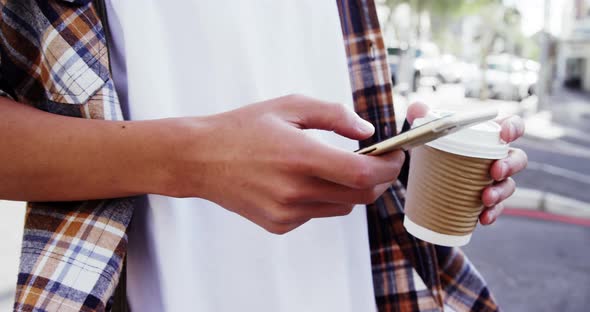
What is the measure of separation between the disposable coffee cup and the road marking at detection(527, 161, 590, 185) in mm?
7872

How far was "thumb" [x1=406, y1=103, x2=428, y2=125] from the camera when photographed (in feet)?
3.55

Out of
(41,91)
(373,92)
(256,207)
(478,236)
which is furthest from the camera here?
(478,236)

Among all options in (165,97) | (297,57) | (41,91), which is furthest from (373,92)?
(41,91)

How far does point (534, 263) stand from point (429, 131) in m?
4.84

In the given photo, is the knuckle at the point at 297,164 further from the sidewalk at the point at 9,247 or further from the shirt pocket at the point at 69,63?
the sidewalk at the point at 9,247

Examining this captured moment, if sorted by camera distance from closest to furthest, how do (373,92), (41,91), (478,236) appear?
(41,91) < (373,92) < (478,236)

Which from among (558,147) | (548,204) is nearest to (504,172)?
(548,204)

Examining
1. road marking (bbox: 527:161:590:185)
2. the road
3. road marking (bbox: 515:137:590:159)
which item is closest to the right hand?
the road

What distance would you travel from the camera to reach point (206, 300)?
0.89 metres

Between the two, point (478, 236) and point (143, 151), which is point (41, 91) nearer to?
point (143, 151)

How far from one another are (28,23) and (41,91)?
0.34 ft

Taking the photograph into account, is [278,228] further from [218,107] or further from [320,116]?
[218,107]

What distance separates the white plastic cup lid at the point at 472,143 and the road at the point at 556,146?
1683mm

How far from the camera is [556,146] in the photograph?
10758mm
